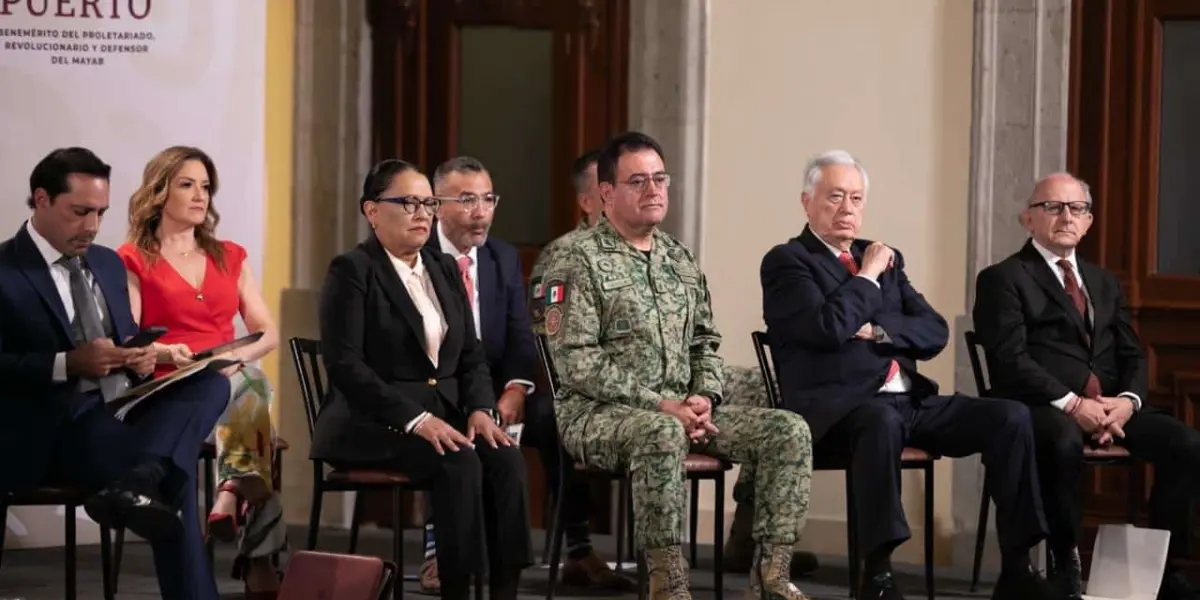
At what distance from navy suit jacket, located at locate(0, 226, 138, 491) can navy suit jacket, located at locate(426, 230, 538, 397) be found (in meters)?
1.24

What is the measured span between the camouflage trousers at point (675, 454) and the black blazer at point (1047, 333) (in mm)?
919

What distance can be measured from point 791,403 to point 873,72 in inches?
63.0

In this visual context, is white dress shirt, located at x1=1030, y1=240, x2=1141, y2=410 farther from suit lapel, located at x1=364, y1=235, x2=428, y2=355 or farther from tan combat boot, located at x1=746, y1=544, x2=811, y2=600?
suit lapel, located at x1=364, y1=235, x2=428, y2=355

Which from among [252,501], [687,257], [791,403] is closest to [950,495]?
[791,403]

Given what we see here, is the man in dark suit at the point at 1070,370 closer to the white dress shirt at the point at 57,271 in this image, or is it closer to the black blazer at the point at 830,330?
the black blazer at the point at 830,330

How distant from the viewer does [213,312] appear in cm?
558

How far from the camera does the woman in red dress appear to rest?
5.29 m

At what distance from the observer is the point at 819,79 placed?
6.48 metres

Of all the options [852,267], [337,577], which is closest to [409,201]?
[337,577]

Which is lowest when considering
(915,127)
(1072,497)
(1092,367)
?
(1072,497)

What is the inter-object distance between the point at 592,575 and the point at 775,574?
0.95m

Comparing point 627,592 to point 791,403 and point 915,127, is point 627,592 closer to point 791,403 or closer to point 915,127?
point 791,403

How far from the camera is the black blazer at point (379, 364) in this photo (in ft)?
15.8

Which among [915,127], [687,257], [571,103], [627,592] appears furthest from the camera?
[571,103]
